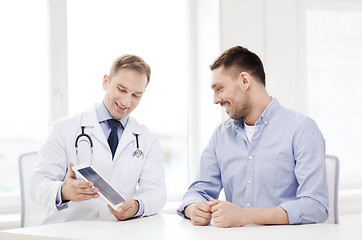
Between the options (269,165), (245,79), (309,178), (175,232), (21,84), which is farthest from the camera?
(21,84)

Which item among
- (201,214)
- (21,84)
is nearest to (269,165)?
(201,214)

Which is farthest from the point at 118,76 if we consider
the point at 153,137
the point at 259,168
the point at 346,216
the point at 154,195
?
the point at 346,216

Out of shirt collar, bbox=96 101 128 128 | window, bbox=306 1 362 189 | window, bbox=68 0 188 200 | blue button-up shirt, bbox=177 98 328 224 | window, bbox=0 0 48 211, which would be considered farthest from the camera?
window, bbox=306 1 362 189

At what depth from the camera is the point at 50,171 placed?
217 centimetres

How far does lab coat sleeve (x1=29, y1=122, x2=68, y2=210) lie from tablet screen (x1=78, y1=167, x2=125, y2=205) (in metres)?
0.19

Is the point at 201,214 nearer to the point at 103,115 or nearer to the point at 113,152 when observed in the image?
the point at 113,152

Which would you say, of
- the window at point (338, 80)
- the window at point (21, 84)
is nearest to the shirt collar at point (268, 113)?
the window at point (21, 84)

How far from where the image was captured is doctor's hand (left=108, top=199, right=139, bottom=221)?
6.42 ft

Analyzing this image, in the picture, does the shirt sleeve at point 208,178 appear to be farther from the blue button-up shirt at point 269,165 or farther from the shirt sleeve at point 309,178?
the shirt sleeve at point 309,178

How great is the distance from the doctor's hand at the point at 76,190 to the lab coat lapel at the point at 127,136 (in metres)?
0.31

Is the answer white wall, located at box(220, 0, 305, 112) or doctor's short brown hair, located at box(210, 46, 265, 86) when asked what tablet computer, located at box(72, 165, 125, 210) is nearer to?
doctor's short brown hair, located at box(210, 46, 265, 86)

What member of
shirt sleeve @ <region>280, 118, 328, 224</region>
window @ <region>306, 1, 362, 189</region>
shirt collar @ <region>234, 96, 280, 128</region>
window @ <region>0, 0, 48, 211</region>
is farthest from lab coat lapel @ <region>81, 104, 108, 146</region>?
window @ <region>306, 1, 362, 189</region>

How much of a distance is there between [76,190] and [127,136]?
45 cm

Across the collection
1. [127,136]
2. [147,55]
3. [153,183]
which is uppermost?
[147,55]
